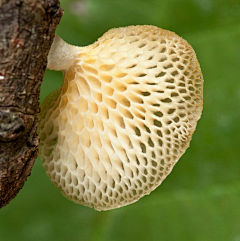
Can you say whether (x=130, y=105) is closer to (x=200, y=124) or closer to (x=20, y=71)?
(x=20, y=71)

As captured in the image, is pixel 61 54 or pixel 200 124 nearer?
pixel 61 54

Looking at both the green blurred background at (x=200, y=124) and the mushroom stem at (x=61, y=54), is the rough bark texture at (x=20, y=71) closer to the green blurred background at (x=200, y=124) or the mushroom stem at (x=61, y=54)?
the mushroom stem at (x=61, y=54)

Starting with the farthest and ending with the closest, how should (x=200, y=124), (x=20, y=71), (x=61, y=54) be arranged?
(x=200, y=124) → (x=61, y=54) → (x=20, y=71)

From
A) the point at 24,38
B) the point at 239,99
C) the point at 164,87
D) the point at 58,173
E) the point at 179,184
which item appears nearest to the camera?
the point at 24,38

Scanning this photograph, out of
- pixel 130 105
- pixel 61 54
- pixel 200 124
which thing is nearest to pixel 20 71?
pixel 61 54

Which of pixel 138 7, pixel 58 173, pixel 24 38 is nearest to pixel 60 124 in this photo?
pixel 58 173

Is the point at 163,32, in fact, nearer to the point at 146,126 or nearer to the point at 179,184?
the point at 146,126

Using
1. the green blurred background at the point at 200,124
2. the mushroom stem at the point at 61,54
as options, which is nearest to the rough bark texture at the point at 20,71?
the mushroom stem at the point at 61,54
